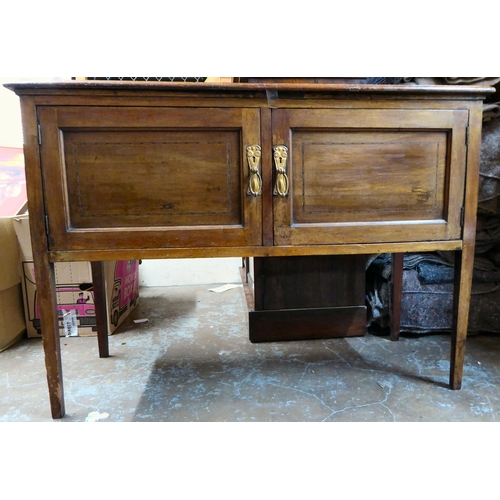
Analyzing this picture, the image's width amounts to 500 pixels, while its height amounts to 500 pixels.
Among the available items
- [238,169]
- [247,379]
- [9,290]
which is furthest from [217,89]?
[9,290]

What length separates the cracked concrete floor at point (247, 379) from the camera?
1.03m

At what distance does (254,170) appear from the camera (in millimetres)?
932

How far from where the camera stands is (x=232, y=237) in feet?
3.17

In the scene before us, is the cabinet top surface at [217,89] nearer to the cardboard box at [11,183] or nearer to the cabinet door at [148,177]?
the cabinet door at [148,177]

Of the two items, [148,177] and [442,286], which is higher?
[148,177]

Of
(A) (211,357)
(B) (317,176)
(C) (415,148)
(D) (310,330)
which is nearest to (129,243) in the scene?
(B) (317,176)

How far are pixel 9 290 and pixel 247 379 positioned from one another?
1.08 m

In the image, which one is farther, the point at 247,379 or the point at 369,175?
the point at 247,379

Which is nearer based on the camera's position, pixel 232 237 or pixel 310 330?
pixel 232 237

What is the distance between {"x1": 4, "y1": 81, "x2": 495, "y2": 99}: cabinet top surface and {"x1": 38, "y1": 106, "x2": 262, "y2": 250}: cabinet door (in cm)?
4

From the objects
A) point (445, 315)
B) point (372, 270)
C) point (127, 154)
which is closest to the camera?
point (127, 154)

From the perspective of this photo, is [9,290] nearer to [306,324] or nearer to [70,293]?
[70,293]

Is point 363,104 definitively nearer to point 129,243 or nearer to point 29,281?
point 129,243

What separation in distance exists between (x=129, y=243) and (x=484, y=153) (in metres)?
1.31
